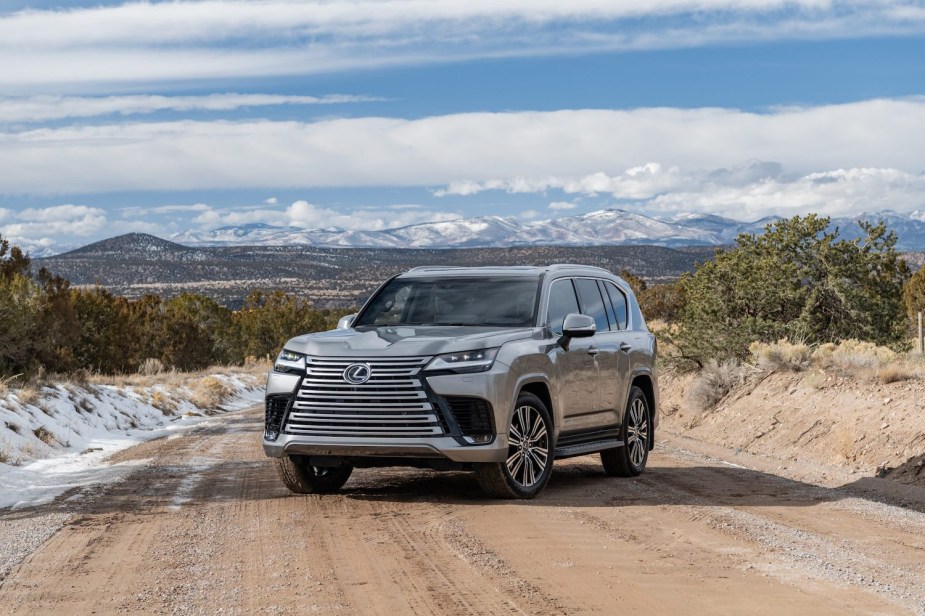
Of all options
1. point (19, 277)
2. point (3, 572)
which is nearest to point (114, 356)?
point (19, 277)

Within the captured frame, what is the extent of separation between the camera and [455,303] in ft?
34.4

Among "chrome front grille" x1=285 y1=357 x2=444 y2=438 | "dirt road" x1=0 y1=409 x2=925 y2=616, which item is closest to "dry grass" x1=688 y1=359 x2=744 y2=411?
"dirt road" x1=0 y1=409 x2=925 y2=616

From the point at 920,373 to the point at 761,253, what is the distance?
33.3 ft

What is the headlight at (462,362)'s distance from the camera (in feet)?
29.6

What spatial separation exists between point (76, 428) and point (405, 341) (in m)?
10.9

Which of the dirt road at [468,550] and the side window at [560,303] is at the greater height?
the side window at [560,303]

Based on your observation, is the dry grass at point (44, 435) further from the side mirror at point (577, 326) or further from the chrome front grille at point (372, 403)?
the side mirror at point (577, 326)

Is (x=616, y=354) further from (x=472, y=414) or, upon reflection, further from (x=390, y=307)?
(x=472, y=414)

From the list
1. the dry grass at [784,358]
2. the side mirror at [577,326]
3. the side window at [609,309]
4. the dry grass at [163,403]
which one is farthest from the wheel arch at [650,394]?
the dry grass at [163,403]

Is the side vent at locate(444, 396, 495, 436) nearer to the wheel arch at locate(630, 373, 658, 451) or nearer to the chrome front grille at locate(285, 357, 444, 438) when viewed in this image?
the chrome front grille at locate(285, 357, 444, 438)

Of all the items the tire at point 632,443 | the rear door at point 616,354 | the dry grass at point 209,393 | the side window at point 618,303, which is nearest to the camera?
the rear door at point 616,354

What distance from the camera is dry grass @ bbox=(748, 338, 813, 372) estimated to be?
715 inches

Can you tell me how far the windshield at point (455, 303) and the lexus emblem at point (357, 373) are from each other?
1379 millimetres

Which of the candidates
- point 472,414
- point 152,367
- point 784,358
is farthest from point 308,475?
point 152,367
